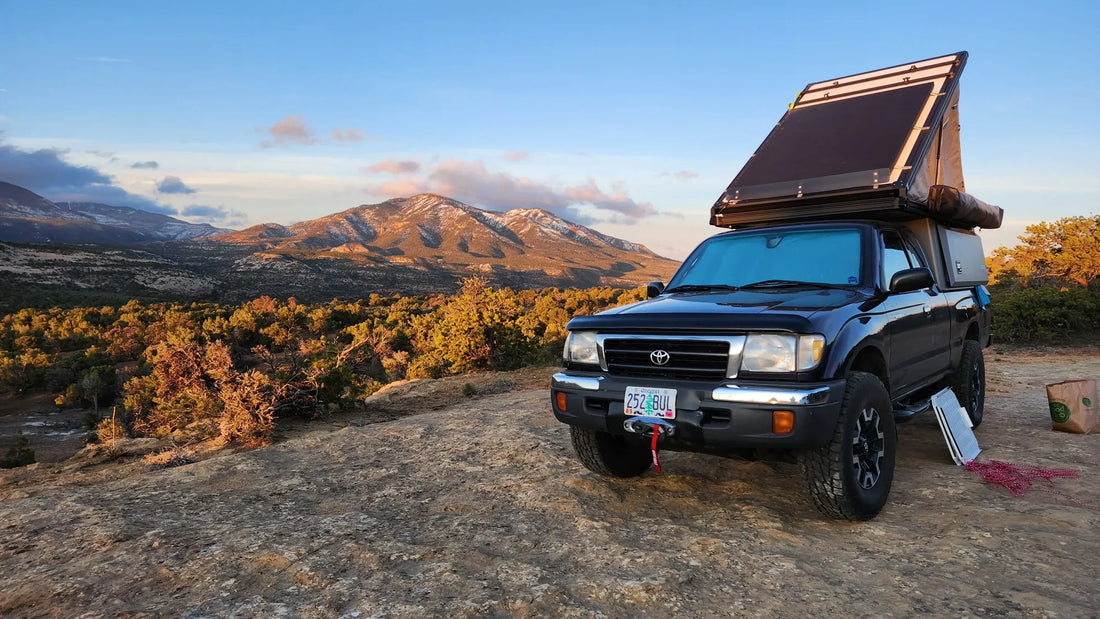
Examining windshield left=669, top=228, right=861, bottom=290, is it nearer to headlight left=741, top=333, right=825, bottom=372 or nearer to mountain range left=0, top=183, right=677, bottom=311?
headlight left=741, top=333, right=825, bottom=372

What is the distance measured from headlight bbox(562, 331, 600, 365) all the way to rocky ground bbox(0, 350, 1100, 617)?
0.97 m

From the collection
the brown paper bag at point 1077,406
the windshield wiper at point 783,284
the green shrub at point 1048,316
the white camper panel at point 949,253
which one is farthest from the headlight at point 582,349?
the green shrub at point 1048,316

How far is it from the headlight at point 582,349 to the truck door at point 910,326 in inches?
78.0

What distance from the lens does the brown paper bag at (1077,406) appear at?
5.88m

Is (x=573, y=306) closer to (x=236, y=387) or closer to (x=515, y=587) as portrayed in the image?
(x=236, y=387)

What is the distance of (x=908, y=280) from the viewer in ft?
13.7

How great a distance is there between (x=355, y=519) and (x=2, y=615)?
66.8 inches

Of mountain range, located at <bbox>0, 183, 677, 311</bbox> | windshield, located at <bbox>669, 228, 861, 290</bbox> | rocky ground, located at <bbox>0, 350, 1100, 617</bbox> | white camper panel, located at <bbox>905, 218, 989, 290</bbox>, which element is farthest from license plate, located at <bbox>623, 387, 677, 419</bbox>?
mountain range, located at <bbox>0, 183, 677, 311</bbox>

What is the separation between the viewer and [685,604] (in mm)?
2756

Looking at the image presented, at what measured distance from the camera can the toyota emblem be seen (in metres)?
3.62

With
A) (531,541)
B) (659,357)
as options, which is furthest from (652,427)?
(531,541)

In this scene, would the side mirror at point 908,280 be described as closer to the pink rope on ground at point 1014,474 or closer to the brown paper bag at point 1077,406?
the pink rope on ground at point 1014,474

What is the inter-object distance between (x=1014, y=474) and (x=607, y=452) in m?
2.97

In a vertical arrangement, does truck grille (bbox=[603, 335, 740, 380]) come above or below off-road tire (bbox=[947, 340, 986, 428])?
above
